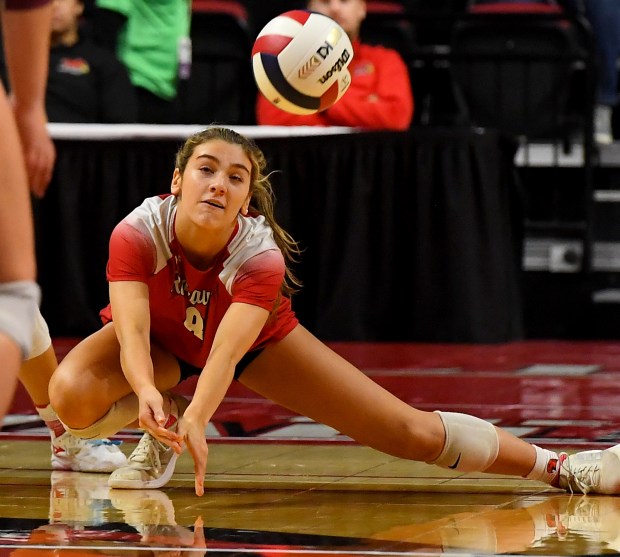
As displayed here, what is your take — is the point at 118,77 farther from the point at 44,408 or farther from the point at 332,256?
the point at 44,408

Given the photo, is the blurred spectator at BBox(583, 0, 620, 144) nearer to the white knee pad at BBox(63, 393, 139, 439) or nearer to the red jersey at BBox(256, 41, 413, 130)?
the red jersey at BBox(256, 41, 413, 130)

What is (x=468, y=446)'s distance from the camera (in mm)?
3574

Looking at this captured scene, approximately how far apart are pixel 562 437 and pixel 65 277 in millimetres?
4168

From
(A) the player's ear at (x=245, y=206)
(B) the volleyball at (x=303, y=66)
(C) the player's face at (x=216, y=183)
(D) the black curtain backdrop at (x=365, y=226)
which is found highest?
(B) the volleyball at (x=303, y=66)

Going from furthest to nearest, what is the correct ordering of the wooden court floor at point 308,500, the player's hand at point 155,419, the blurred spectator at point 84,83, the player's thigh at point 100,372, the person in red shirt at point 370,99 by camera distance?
the blurred spectator at point 84,83
the person in red shirt at point 370,99
the player's thigh at point 100,372
the player's hand at point 155,419
the wooden court floor at point 308,500

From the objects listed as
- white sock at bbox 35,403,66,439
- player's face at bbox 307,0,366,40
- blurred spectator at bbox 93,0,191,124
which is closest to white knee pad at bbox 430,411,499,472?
white sock at bbox 35,403,66,439

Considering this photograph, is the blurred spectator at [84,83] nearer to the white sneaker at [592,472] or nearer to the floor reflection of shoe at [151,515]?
the floor reflection of shoe at [151,515]

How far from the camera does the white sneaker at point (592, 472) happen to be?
359 cm

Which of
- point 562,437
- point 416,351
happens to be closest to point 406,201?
point 416,351

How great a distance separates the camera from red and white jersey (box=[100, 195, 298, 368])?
11.6 feet

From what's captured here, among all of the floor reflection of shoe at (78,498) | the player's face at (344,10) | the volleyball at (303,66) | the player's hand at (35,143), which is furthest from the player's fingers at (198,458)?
the player's face at (344,10)

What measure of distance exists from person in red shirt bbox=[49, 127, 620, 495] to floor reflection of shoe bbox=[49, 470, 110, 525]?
0.31 ft

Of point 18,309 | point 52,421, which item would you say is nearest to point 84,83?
point 52,421

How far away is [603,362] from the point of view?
6922 mm
